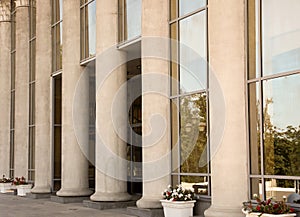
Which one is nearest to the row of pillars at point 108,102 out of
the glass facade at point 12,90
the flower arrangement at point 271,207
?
the glass facade at point 12,90

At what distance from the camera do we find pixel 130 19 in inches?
955

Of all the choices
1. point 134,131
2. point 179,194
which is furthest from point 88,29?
point 179,194

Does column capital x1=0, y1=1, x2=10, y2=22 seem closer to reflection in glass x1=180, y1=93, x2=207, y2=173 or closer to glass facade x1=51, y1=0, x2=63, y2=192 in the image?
glass facade x1=51, y1=0, x2=63, y2=192

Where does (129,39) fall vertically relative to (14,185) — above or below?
above

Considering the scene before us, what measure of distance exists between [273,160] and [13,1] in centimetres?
3148

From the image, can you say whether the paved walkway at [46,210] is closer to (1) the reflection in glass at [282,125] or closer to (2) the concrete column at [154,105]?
(2) the concrete column at [154,105]

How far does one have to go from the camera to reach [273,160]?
15773mm

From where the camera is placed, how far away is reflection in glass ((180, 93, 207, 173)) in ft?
62.7

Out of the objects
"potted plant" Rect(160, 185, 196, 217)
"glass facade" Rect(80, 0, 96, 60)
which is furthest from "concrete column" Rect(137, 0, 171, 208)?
"glass facade" Rect(80, 0, 96, 60)

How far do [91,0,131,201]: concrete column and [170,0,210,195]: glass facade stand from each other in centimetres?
444

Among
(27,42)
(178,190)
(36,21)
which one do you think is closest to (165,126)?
(178,190)

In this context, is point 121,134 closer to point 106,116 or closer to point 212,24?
point 106,116

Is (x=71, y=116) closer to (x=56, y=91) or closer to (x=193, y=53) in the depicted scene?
(x=56, y=91)

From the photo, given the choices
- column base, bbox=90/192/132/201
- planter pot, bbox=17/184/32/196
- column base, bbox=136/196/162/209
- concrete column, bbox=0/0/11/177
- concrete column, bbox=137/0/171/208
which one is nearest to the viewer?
column base, bbox=136/196/162/209
